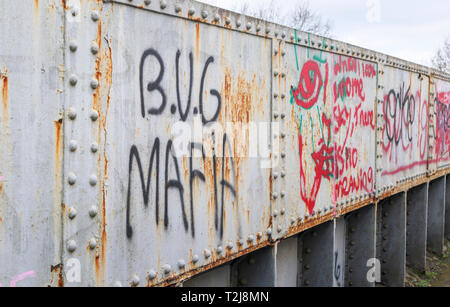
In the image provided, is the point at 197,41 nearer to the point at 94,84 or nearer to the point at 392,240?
the point at 94,84

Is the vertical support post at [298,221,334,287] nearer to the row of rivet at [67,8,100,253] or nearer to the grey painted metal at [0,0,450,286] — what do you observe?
the grey painted metal at [0,0,450,286]

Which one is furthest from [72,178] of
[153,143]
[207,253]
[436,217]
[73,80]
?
[436,217]

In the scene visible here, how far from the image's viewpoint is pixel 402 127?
20.5 ft

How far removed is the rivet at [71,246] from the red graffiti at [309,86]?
88.4 inches

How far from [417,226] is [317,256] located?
3.71 meters

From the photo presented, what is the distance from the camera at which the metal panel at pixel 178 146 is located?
2.21 metres

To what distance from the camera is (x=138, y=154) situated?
2316mm

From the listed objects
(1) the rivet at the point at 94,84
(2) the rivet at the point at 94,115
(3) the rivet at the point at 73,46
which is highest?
(3) the rivet at the point at 73,46

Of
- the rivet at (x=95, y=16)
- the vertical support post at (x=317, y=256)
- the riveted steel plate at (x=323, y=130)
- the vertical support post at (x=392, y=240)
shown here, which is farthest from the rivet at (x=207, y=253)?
the vertical support post at (x=392, y=240)

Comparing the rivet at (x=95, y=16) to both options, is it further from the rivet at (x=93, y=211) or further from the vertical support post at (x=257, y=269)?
the vertical support post at (x=257, y=269)

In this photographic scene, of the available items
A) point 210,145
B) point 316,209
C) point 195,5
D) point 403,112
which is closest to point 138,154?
point 210,145
